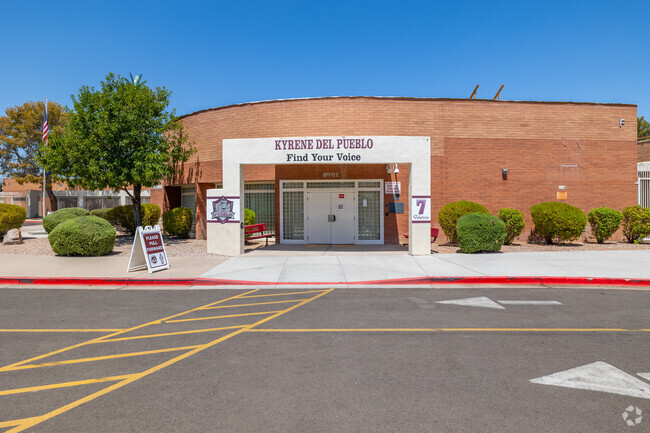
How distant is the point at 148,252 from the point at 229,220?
4052 mm

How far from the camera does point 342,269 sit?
1136cm

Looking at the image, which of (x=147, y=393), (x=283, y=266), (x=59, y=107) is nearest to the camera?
(x=147, y=393)

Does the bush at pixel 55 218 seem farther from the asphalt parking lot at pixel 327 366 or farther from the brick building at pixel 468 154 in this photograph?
the asphalt parking lot at pixel 327 366

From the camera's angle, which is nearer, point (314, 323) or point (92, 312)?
point (314, 323)

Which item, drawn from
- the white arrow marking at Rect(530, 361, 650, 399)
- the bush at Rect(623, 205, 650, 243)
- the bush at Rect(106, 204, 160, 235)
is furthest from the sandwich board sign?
the bush at Rect(623, 205, 650, 243)

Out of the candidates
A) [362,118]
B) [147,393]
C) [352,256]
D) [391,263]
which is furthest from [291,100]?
[147,393]

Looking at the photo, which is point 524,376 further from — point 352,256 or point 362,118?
point 362,118

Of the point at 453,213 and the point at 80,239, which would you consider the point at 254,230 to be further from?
A: the point at 453,213

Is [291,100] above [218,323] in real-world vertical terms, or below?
above

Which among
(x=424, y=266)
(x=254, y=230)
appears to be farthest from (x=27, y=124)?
(x=424, y=266)

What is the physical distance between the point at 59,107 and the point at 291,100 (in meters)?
39.2

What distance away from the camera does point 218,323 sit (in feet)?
21.0

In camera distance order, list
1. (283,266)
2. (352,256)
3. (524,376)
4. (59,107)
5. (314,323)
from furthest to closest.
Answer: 1. (59,107)
2. (352,256)
3. (283,266)
4. (314,323)
5. (524,376)

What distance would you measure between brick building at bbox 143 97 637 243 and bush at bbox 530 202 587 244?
152cm
